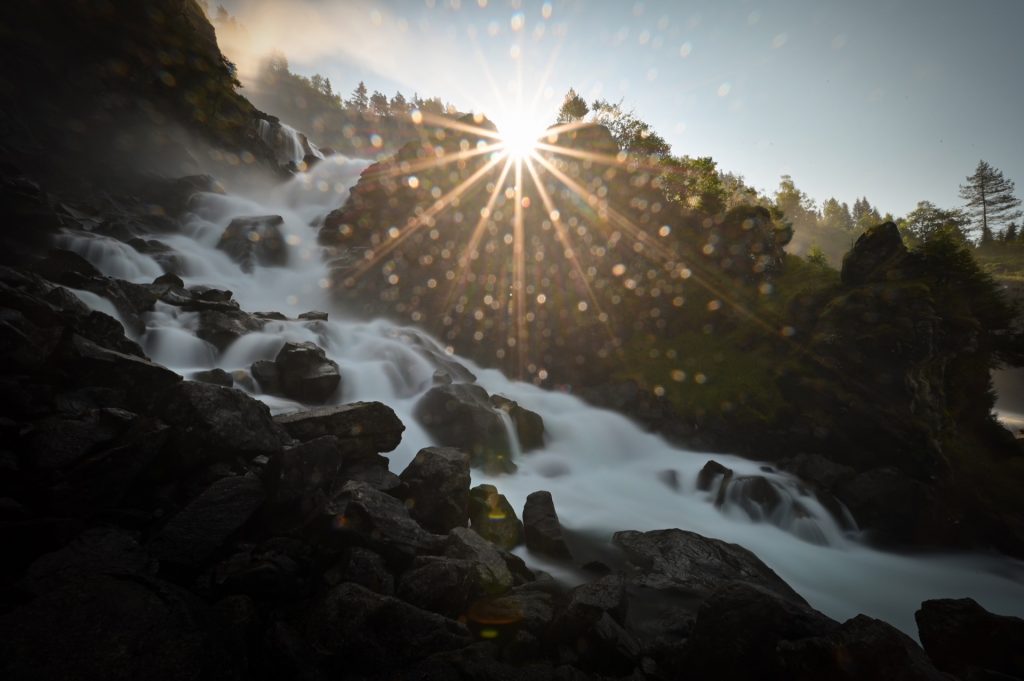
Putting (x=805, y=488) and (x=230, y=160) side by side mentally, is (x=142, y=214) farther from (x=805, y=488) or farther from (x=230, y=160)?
(x=805, y=488)

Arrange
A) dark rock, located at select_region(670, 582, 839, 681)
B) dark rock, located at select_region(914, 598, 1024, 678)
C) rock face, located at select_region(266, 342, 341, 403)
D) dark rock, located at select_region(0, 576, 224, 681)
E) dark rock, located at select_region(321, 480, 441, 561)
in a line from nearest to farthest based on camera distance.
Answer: dark rock, located at select_region(0, 576, 224, 681) < dark rock, located at select_region(670, 582, 839, 681) < dark rock, located at select_region(914, 598, 1024, 678) < dark rock, located at select_region(321, 480, 441, 561) < rock face, located at select_region(266, 342, 341, 403)

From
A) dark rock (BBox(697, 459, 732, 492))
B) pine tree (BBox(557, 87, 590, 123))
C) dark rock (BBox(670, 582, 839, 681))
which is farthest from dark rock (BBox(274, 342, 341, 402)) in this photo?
pine tree (BBox(557, 87, 590, 123))

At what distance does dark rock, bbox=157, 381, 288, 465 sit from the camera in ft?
23.9

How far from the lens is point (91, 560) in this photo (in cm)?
497

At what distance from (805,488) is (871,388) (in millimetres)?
6437

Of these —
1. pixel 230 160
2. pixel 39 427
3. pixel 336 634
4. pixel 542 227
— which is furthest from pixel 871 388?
pixel 230 160

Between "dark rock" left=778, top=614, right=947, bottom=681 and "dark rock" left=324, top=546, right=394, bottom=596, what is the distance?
537cm

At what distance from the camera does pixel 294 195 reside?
46.2 metres

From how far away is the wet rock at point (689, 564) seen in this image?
9.13 metres

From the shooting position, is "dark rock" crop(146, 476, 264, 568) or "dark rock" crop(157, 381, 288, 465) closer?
"dark rock" crop(146, 476, 264, 568)

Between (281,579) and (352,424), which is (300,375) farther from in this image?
(281,579)

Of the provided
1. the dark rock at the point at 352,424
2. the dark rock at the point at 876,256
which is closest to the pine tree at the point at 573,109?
the dark rock at the point at 876,256

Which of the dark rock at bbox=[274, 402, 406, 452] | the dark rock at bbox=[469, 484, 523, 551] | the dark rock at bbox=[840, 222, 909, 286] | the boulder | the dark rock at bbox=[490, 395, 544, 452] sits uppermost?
the dark rock at bbox=[840, 222, 909, 286]

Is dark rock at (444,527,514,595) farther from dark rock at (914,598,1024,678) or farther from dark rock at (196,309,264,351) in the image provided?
dark rock at (196,309,264,351)
